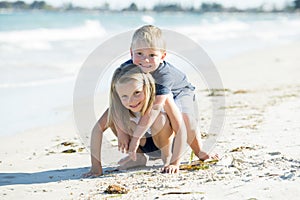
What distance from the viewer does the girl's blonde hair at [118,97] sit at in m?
3.62

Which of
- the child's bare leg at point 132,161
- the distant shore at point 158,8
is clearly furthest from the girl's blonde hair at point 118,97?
the distant shore at point 158,8

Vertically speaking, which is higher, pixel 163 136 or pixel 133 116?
pixel 133 116

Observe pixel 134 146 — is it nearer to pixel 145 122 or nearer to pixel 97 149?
pixel 145 122

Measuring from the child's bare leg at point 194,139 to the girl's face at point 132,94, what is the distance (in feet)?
1.33

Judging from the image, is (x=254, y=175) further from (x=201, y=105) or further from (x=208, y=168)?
(x=201, y=105)

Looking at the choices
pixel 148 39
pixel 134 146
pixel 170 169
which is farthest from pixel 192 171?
pixel 148 39

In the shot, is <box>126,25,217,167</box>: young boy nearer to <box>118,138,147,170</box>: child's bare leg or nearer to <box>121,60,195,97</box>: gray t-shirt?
<box>121,60,195,97</box>: gray t-shirt

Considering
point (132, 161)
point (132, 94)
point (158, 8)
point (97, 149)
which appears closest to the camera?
point (132, 94)

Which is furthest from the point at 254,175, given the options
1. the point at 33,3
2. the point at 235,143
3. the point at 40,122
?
the point at 33,3

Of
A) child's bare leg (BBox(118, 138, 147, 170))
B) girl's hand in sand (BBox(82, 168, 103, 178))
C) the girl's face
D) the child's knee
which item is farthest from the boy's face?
girl's hand in sand (BBox(82, 168, 103, 178))

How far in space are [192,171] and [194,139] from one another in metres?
0.35

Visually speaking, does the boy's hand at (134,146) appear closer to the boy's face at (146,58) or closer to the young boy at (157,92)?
the young boy at (157,92)

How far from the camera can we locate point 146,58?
3.69m

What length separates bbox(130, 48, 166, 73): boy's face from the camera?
369 cm
